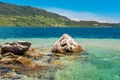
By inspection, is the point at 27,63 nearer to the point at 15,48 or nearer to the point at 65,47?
the point at 15,48

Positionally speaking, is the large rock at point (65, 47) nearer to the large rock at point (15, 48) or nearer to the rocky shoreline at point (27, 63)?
the rocky shoreline at point (27, 63)

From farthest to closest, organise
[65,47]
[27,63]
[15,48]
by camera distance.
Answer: [65,47] < [15,48] < [27,63]

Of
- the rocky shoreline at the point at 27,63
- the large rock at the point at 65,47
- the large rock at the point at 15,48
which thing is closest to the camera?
the rocky shoreline at the point at 27,63

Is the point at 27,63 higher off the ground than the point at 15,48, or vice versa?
the point at 15,48

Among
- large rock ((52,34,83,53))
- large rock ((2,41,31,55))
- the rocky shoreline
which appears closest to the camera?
the rocky shoreline

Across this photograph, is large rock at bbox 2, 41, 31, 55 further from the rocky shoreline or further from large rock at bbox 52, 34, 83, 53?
large rock at bbox 52, 34, 83, 53

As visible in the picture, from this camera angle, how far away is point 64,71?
32375 millimetres

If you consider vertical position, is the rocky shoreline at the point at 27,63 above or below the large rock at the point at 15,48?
below

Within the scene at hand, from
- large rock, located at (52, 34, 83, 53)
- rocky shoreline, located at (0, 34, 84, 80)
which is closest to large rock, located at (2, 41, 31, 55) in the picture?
rocky shoreline, located at (0, 34, 84, 80)

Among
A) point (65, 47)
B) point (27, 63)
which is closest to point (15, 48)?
point (27, 63)

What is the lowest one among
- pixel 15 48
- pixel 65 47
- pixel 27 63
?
pixel 27 63

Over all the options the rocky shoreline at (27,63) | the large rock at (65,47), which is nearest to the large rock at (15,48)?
the rocky shoreline at (27,63)

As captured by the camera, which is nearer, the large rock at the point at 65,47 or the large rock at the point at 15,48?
the large rock at the point at 15,48

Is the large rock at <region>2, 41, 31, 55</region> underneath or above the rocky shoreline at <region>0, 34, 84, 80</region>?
above
